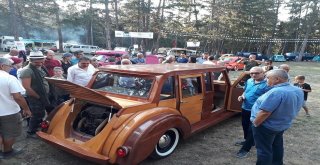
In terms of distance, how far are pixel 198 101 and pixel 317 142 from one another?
257 centimetres

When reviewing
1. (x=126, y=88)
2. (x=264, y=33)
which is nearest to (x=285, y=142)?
(x=126, y=88)

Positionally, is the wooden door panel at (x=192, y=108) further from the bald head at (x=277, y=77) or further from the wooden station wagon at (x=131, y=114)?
the bald head at (x=277, y=77)

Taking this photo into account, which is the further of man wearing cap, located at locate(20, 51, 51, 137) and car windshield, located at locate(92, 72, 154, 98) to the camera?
man wearing cap, located at locate(20, 51, 51, 137)

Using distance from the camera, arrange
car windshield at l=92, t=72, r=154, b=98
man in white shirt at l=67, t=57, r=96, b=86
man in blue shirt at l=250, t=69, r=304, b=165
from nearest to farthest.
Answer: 1. man in blue shirt at l=250, t=69, r=304, b=165
2. car windshield at l=92, t=72, r=154, b=98
3. man in white shirt at l=67, t=57, r=96, b=86

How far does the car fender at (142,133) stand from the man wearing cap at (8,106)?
1.60 m

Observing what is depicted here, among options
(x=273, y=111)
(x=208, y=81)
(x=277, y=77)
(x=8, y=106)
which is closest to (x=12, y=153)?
(x=8, y=106)

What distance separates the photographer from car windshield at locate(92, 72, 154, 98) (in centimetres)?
427

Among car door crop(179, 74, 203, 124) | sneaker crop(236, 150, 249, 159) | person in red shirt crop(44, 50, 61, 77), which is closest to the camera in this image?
sneaker crop(236, 150, 249, 159)

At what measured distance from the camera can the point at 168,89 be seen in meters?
4.38

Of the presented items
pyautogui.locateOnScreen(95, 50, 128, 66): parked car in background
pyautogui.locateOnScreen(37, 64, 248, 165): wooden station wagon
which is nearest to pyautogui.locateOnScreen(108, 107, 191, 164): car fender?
pyautogui.locateOnScreen(37, 64, 248, 165): wooden station wagon

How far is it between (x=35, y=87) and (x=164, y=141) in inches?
95.7

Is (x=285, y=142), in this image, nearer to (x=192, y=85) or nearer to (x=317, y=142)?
(x=317, y=142)

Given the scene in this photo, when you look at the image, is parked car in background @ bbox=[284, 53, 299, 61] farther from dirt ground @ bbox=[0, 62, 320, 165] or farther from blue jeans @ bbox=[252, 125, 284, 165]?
blue jeans @ bbox=[252, 125, 284, 165]

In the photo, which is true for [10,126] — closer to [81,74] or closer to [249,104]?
[81,74]
